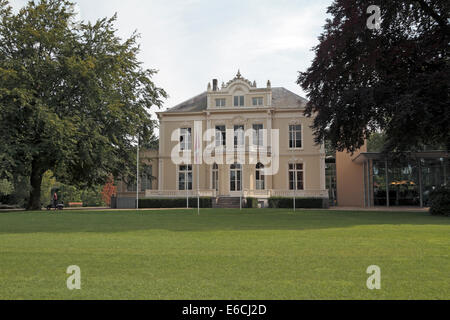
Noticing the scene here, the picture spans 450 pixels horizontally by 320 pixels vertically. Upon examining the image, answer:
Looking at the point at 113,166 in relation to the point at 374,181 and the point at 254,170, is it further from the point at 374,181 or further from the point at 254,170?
the point at 374,181

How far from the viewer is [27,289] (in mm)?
4211

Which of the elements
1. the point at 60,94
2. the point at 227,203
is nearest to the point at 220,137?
the point at 227,203

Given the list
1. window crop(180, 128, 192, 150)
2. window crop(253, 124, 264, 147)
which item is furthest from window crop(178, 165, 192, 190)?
window crop(253, 124, 264, 147)

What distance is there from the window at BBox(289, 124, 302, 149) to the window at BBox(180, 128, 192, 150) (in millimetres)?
8792

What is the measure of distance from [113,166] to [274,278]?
2241 centimetres

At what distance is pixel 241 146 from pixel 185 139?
5259mm

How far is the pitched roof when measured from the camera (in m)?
35.0

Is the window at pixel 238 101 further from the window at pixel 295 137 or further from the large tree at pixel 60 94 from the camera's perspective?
the large tree at pixel 60 94

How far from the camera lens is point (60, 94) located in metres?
23.6

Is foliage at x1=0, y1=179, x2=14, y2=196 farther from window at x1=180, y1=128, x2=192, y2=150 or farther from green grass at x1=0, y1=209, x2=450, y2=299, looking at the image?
green grass at x1=0, y1=209, x2=450, y2=299

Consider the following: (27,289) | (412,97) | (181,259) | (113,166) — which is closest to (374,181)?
(412,97)

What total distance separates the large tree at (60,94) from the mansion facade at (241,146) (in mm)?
8366

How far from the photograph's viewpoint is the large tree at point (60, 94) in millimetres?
21391

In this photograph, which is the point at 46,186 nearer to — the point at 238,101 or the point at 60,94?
the point at 60,94
